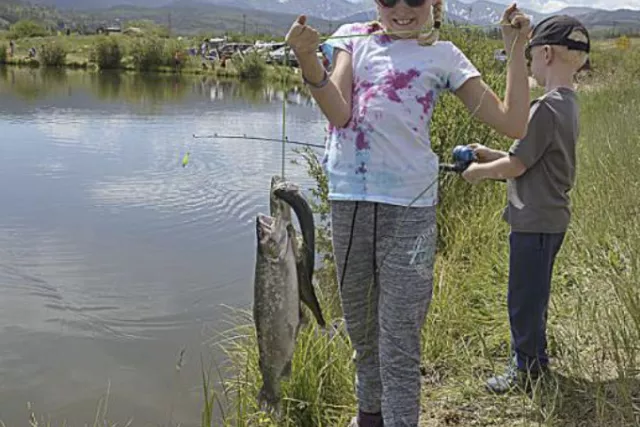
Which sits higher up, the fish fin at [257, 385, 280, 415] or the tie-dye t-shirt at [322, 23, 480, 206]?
the tie-dye t-shirt at [322, 23, 480, 206]

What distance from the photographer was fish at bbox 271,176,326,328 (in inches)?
93.0

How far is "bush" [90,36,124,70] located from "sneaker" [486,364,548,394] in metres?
47.3

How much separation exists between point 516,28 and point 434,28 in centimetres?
30

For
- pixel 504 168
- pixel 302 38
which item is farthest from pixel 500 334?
pixel 302 38

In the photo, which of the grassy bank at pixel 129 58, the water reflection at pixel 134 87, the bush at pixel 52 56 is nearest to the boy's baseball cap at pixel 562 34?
the water reflection at pixel 134 87

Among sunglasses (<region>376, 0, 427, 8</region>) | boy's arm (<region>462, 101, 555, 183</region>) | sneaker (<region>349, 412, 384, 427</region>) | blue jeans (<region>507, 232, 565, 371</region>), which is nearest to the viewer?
sunglasses (<region>376, 0, 427, 8</region>)

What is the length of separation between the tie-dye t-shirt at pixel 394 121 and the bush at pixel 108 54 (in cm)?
4776

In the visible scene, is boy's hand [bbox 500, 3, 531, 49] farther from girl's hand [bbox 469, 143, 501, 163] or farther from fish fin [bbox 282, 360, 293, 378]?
fish fin [bbox 282, 360, 293, 378]

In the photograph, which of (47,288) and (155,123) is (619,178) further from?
(155,123)

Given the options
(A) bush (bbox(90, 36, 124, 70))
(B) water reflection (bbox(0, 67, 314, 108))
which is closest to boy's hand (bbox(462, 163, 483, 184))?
(B) water reflection (bbox(0, 67, 314, 108))

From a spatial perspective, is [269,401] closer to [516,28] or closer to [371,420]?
[371,420]

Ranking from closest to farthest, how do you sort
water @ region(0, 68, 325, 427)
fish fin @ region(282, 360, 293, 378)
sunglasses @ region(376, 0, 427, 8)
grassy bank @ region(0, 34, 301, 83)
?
sunglasses @ region(376, 0, 427, 8) < fish fin @ region(282, 360, 293, 378) < water @ region(0, 68, 325, 427) < grassy bank @ region(0, 34, 301, 83)

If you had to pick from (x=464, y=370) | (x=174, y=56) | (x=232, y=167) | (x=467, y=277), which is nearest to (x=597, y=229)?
(x=467, y=277)

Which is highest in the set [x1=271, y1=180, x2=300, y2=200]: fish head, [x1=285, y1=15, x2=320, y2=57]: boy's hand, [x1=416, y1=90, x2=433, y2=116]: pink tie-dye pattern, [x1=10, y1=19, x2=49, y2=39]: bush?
[x1=10, y1=19, x2=49, y2=39]: bush
